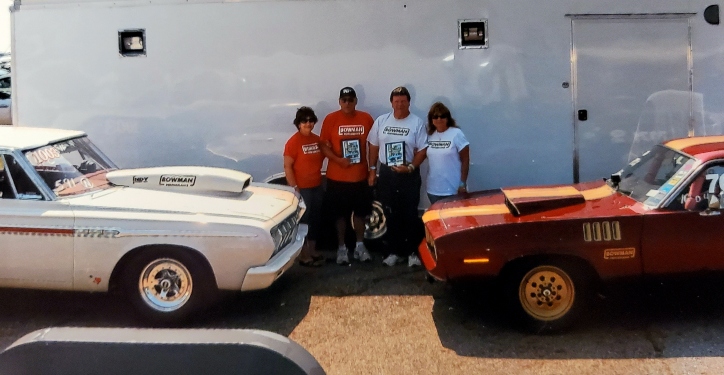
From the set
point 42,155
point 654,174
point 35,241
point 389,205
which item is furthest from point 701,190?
point 42,155

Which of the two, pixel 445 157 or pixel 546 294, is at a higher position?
pixel 445 157

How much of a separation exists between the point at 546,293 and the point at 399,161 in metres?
2.21

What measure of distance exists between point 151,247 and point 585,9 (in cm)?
489

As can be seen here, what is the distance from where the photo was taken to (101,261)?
5.06 metres

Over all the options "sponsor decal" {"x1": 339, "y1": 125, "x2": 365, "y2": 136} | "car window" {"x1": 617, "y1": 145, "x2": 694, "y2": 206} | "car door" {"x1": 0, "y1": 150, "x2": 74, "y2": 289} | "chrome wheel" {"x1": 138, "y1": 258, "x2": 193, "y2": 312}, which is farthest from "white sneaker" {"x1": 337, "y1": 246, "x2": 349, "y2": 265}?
"car window" {"x1": 617, "y1": 145, "x2": 694, "y2": 206}

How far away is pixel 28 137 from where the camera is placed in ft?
18.4

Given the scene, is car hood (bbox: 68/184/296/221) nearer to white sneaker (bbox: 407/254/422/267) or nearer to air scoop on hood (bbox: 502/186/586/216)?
white sneaker (bbox: 407/254/422/267)

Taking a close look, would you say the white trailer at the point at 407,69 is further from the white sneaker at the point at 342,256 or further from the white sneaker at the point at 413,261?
the white sneaker at the point at 342,256

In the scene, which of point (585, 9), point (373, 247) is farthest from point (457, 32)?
point (373, 247)

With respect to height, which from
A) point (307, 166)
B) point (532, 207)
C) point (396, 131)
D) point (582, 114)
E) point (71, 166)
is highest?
point (582, 114)

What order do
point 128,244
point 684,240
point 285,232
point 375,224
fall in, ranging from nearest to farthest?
1. point 684,240
2. point 128,244
3. point 285,232
4. point 375,224

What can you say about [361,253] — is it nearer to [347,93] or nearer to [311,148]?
[311,148]

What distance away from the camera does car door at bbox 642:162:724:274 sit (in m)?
4.73

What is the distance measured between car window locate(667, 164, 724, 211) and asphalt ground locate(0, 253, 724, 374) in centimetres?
58
